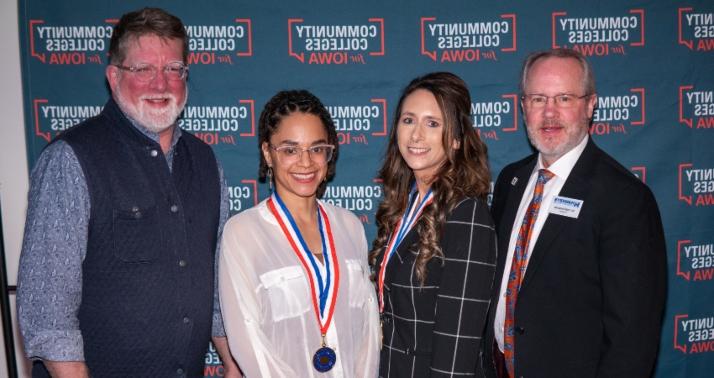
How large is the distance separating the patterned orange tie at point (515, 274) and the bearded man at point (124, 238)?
4.62 ft

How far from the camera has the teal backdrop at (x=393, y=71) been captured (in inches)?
139

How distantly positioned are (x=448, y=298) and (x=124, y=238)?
1390 millimetres

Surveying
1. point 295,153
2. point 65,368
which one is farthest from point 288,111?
point 65,368

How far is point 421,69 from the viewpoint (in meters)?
3.60

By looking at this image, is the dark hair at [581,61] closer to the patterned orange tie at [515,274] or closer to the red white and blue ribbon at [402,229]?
the patterned orange tie at [515,274]

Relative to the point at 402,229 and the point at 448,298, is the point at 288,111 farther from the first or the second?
the point at 448,298

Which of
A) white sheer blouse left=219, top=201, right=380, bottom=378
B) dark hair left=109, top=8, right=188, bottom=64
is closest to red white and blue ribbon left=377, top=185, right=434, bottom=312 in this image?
white sheer blouse left=219, top=201, right=380, bottom=378

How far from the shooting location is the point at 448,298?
6.94 feet

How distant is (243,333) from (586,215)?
1.56 metres

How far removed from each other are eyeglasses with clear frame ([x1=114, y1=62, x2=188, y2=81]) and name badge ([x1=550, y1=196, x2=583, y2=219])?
182 centimetres

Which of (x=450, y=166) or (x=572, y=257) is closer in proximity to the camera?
(x=572, y=257)

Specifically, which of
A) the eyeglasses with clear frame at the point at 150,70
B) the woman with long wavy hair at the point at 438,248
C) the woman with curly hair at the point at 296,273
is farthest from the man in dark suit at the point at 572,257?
the eyeglasses with clear frame at the point at 150,70

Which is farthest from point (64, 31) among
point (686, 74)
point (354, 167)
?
point (686, 74)

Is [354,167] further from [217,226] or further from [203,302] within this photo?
[203,302]
